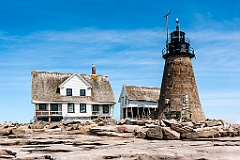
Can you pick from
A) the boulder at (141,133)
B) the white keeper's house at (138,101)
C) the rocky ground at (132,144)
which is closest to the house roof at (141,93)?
the white keeper's house at (138,101)

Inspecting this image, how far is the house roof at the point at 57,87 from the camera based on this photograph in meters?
39.6

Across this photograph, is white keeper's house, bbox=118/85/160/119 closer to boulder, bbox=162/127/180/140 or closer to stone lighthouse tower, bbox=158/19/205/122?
stone lighthouse tower, bbox=158/19/205/122

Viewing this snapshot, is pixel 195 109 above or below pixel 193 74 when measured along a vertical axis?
below

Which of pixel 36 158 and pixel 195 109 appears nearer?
pixel 36 158

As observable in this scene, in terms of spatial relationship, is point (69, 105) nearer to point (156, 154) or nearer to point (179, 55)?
point (179, 55)

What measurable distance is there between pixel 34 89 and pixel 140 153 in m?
32.2

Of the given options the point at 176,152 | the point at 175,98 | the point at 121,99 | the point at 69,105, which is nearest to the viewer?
the point at 176,152

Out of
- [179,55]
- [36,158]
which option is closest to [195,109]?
[179,55]

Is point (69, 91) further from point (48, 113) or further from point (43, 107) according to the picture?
point (48, 113)

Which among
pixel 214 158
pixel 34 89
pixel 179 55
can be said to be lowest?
pixel 214 158

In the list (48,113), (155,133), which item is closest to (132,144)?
(155,133)

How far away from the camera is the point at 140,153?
969 cm

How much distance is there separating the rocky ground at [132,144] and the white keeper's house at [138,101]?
23.2 metres

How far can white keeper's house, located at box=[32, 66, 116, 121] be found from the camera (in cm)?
3953
